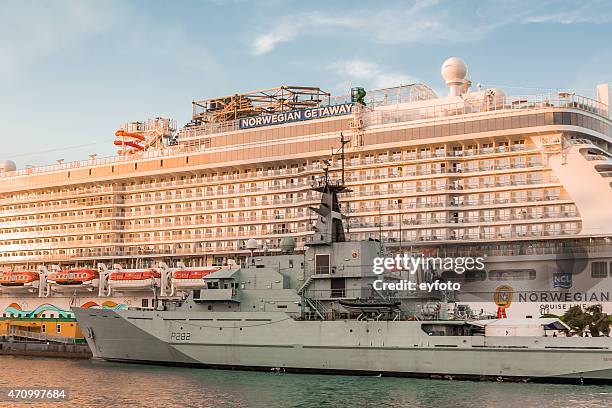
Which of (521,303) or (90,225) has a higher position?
(90,225)

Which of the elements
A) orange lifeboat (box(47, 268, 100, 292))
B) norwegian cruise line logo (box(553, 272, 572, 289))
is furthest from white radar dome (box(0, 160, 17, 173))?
norwegian cruise line logo (box(553, 272, 572, 289))

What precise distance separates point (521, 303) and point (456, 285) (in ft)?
14.7

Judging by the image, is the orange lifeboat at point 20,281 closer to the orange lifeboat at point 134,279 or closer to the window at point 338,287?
the orange lifeboat at point 134,279

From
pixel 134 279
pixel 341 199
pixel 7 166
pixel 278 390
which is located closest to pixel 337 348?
pixel 278 390

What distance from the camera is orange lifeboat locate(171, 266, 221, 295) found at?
5691 cm

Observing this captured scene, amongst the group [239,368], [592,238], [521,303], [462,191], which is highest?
[462,191]

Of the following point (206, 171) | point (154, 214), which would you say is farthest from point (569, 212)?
point (154, 214)

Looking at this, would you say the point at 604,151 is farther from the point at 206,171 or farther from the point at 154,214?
the point at 154,214

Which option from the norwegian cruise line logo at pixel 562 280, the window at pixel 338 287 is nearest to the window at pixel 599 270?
the norwegian cruise line logo at pixel 562 280

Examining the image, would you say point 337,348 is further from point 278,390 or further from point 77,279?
point 77,279

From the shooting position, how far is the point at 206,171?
63812mm

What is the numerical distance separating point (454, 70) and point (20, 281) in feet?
129

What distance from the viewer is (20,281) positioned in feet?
205

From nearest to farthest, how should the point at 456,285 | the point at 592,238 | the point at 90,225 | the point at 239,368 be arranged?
1. the point at 239,368
2. the point at 592,238
3. the point at 456,285
4. the point at 90,225
